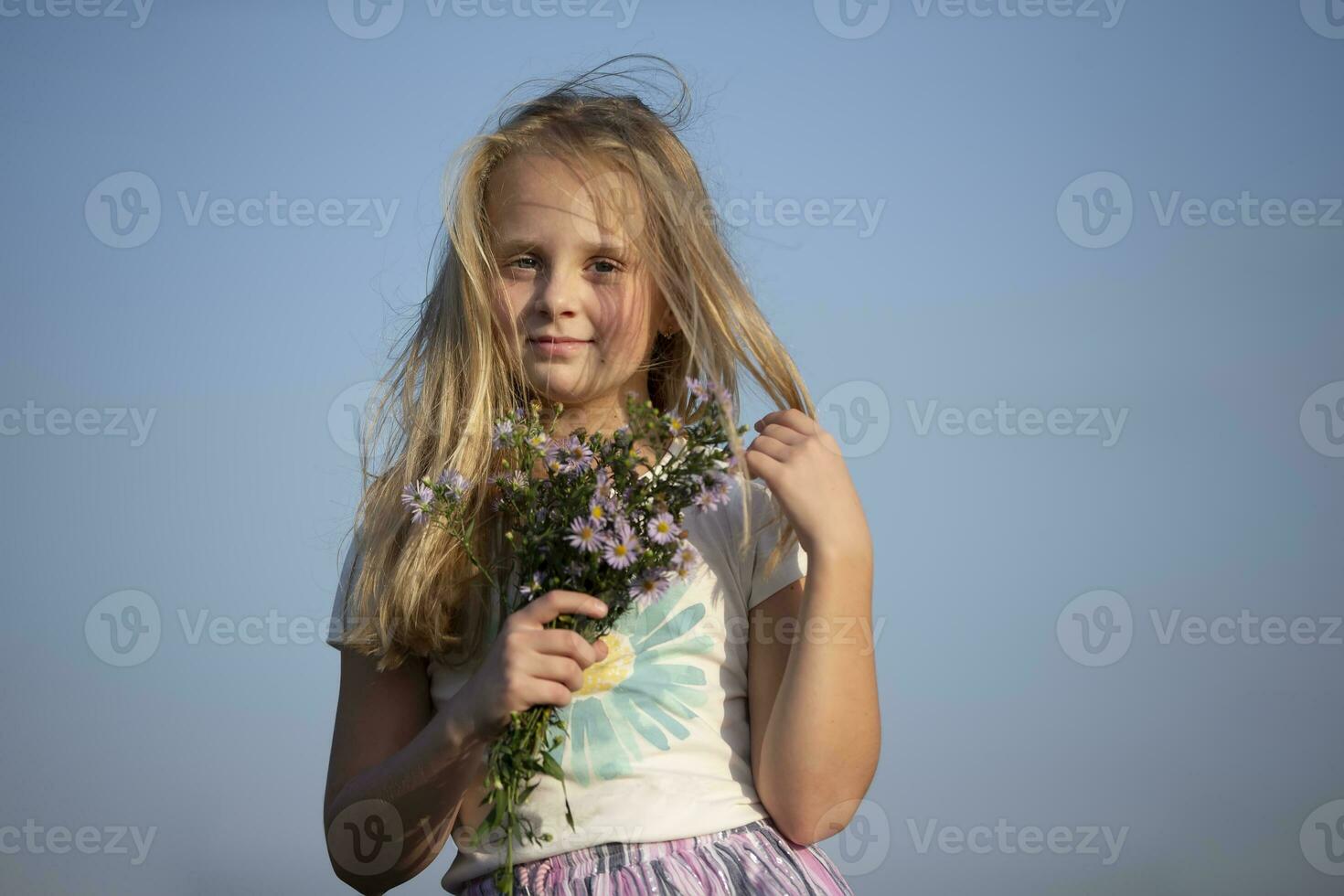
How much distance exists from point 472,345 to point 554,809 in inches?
43.8

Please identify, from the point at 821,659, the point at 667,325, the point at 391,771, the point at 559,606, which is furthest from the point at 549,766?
the point at 667,325

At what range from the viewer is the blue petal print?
8.32 feet

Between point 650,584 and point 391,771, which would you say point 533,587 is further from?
point 391,771

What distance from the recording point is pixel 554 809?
2.48 meters

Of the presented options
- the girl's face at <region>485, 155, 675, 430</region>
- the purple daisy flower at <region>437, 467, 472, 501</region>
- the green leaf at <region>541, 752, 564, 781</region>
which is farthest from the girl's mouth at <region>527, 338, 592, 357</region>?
the green leaf at <region>541, 752, 564, 781</region>

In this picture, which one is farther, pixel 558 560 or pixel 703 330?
pixel 703 330

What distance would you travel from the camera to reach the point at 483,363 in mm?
2857

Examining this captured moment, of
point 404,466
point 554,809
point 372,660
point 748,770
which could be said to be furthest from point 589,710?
point 404,466

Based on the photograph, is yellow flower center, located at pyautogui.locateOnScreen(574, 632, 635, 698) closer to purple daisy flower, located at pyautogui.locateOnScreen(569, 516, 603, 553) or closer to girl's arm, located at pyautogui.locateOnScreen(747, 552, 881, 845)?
girl's arm, located at pyautogui.locateOnScreen(747, 552, 881, 845)

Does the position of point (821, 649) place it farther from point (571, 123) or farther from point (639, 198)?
point (571, 123)

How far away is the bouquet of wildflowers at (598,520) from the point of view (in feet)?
6.89

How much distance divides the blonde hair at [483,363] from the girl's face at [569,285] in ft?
0.16

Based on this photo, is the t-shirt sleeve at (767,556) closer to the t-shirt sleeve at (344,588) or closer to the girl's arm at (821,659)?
the girl's arm at (821,659)

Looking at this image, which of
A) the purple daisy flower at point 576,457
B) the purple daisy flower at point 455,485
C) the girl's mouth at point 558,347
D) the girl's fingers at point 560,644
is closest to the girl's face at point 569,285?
the girl's mouth at point 558,347
